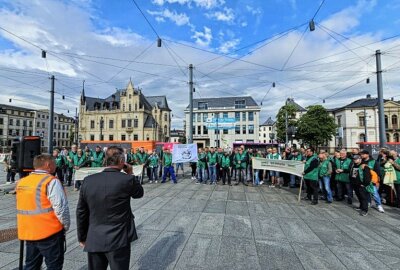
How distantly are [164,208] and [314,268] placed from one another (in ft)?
15.9

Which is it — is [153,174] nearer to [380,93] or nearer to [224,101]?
[380,93]

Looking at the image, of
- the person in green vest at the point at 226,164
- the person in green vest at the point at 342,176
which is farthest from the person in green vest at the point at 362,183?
the person in green vest at the point at 226,164

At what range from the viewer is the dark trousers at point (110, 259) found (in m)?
2.43

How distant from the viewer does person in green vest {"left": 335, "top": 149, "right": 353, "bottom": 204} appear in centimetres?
884

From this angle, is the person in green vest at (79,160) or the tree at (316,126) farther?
the tree at (316,126)

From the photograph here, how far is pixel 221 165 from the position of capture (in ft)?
42.8

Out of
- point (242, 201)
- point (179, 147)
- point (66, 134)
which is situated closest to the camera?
point (242, 201)

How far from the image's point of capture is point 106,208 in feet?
7.93

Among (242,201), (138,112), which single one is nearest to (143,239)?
(242,201)

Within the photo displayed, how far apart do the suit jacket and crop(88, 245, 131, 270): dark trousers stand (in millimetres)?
72

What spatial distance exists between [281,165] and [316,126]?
45.5 meters

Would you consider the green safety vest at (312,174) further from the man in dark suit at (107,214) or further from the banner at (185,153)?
the man in dark suit at (107,214)

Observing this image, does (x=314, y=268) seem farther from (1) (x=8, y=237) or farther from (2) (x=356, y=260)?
(1) (x=8, y=237)

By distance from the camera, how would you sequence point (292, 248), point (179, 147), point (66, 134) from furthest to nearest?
point (66, 134), point (179, 147), point (292, 248)
